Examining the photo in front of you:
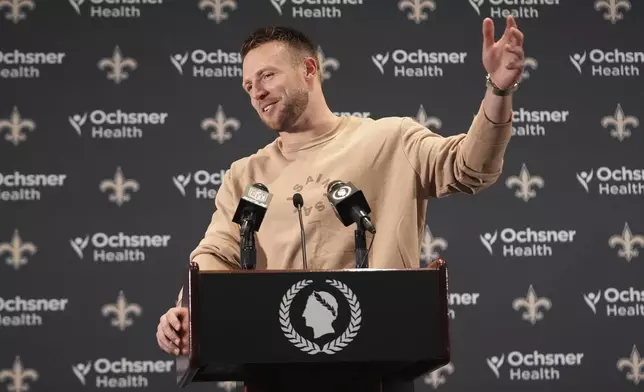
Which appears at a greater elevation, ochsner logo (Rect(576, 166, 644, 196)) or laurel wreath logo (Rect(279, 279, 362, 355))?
ochsner logo (Rect(576, 166, 644, 196))

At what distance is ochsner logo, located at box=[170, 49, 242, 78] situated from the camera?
18.9 feet

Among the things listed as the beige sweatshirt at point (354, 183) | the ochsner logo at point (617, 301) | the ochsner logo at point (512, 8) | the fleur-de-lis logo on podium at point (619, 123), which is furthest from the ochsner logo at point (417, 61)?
the beige sweatshirt at point (354, 183)

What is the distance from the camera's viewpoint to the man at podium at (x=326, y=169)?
2.79m

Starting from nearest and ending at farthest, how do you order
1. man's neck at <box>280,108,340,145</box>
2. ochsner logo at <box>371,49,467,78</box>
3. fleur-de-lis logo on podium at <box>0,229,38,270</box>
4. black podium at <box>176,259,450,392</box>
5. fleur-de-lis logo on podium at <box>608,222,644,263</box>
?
black podium at <box>176,259,450,392</box> → man's neck at <box>280,108,340,145</box> → fleur-de-lis logo on podium at <box>0,229,38,270</box> → fleur-de-lis logo on podium at <box>608,222,644,263</box> → ochsner logo at <box>371,49,467,78</box>

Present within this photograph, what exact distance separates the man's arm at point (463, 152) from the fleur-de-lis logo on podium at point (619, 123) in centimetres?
307

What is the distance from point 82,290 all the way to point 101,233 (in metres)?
0.33

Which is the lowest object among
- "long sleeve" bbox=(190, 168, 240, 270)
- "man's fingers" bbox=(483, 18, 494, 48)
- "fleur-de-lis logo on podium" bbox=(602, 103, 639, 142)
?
"long sleeve" bbox=(190, 168, 240, 270)

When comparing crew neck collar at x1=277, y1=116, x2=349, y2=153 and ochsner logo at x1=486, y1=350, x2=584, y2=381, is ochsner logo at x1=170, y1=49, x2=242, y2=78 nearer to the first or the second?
ochsner logo at x1=486, y1=350, x2=584, y2=381

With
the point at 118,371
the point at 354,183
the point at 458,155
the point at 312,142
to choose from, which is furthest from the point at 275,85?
the point at 118,371

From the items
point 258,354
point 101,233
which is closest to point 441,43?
point 101,233

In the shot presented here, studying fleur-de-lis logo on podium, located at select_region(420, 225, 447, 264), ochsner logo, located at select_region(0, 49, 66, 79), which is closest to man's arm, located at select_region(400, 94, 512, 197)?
fleur-de-lis logo on podium, located at select_region(420, 225, 447, 264)

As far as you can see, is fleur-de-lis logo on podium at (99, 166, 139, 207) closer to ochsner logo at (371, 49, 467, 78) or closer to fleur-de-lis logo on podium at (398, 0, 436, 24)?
ochsner logo at (371, 49, 467, 78)

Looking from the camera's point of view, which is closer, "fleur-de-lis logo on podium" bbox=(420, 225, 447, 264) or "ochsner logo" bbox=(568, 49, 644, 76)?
"fleur-de-lis logo on podium" bbox=(420, 225, 447, 264)

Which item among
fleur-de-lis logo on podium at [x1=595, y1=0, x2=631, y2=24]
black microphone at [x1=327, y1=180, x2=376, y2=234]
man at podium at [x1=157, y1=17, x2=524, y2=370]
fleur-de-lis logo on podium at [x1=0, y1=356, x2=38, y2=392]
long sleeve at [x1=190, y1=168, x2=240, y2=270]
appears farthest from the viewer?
fleur-de-lis logo on podium at [x1=595, y1=0, x2=631, y2=24]
